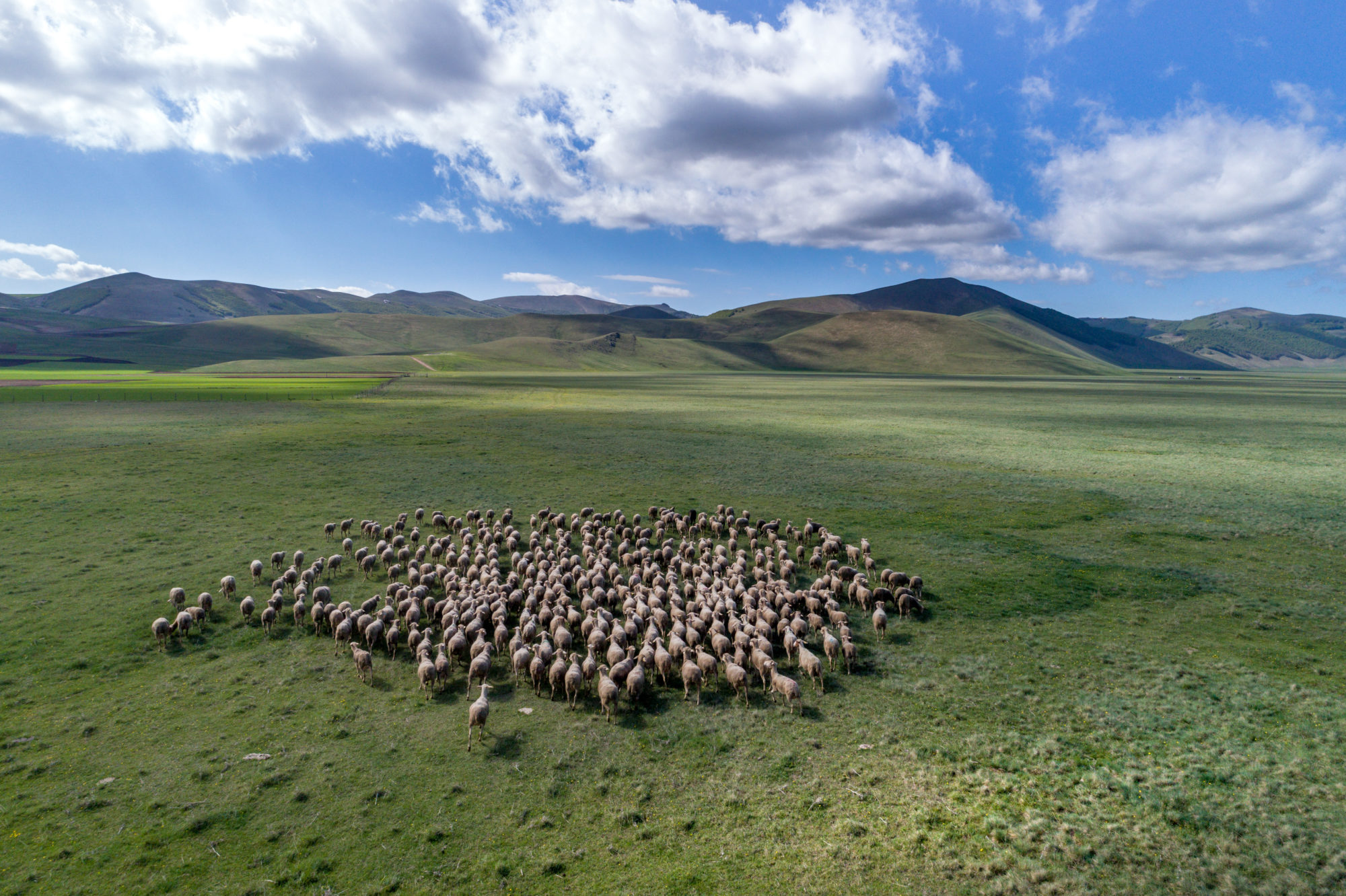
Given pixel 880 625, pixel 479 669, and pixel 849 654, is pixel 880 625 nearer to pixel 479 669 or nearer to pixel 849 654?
pixel 849 654

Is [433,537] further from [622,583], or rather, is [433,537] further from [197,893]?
[197,893]

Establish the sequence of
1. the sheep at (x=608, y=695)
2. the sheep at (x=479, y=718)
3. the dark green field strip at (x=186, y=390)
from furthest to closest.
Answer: the dark green field strip at (x=186, y=390), the sheep at (x=608, y=695), the sheep at (x=479, y=718)

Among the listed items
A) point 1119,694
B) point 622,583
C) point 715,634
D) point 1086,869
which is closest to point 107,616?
point 622,583

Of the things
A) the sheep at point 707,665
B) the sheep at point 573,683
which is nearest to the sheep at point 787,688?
the sheep at point 707,665

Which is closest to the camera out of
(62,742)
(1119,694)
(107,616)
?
(62,742)

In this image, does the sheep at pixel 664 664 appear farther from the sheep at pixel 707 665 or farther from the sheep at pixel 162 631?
the sheep at pixel 162 631

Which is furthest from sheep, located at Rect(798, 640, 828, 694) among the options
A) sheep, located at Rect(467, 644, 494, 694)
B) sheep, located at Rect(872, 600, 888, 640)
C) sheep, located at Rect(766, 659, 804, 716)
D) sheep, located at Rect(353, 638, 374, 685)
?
sheep, located at Rect(353, 638, 374, 685)

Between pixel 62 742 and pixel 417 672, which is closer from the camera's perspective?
pixel 62 742

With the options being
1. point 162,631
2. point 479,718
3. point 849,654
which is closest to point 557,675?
point 479,718
